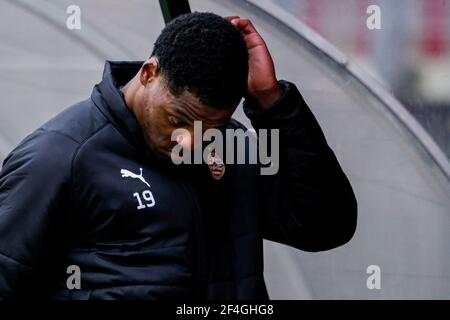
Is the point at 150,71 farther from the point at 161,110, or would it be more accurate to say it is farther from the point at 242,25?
the point at 242,25

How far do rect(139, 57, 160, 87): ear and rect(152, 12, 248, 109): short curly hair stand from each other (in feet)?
0.04

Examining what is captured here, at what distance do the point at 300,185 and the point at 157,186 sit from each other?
0.28 meters

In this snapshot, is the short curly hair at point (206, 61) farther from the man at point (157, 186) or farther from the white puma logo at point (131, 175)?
the white puma logo at point (131, 175)

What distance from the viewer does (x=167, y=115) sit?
1.56 m

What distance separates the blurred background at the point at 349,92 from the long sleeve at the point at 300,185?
93 centimetres

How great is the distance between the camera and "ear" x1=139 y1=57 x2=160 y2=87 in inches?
61.7

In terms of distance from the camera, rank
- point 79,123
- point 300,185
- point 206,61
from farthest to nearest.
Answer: point 300,185
point 79,123
point 206,61

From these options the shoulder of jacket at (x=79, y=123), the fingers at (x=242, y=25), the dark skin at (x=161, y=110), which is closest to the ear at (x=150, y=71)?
the dark skin at (x=161, y=110)

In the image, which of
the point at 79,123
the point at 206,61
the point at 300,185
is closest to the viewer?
the point at 206,61

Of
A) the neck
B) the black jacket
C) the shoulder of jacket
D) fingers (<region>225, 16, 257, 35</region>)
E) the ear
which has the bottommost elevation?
the black jacket

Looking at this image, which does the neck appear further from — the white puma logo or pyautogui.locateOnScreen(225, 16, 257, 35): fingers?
pyautogui.locateOnScreen(225, 16, 257, 35): fingers

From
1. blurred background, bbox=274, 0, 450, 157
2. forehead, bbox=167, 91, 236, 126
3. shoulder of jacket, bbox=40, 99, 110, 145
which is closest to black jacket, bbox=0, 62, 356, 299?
shoulder of jacket, bbox=40, 99, 110, 145

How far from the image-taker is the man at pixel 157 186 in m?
1.53

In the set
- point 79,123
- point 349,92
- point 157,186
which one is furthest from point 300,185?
point 349,92
